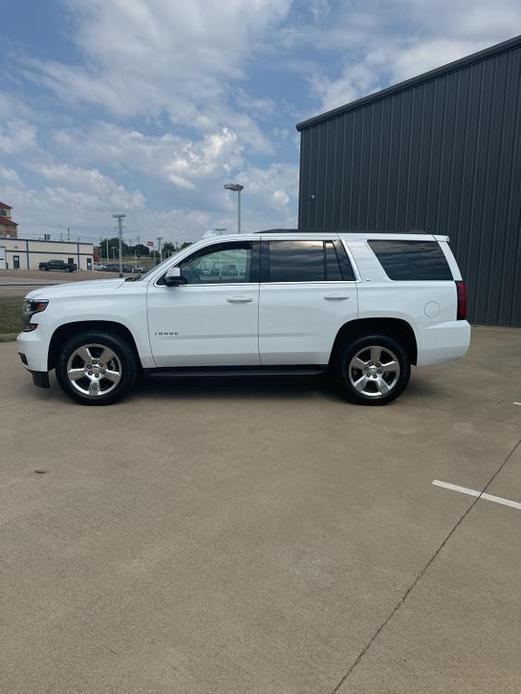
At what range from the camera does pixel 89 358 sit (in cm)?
568

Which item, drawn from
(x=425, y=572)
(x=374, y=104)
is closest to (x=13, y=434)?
(x=425, y=572)

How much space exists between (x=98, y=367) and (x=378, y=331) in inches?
122

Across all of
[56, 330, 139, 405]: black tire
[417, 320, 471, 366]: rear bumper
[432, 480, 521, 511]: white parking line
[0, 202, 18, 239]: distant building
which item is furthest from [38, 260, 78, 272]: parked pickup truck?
[432, 480, 521, 511]: white parking line

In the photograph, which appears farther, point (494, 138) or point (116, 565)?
point (494, 138)

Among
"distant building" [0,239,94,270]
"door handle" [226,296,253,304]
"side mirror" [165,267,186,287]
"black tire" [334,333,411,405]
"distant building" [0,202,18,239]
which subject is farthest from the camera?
"distant building" [0,202,18,239]

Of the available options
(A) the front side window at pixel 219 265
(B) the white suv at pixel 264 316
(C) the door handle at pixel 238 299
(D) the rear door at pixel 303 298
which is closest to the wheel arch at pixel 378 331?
(B) the white suv at pixel 264 316

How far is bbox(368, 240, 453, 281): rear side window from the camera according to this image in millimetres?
5879

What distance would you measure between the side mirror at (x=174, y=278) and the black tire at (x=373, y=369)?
1.92 meters

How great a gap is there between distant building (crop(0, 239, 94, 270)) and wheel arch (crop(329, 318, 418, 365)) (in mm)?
80435

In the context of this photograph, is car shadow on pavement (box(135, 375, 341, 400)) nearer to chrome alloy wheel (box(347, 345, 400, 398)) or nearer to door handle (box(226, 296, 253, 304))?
chrome alloy wheel (box(347, 345, 400, 398))

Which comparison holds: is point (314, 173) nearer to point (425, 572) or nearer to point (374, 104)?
point (374, 104)

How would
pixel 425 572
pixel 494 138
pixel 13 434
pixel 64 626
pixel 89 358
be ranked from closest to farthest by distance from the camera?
pixel 64 626
pixel 425 572
pixel 13 434
pixel 89 358
pixel 494 138

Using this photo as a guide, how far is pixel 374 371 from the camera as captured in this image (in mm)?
5891

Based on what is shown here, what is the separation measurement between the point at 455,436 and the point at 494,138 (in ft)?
32.2
